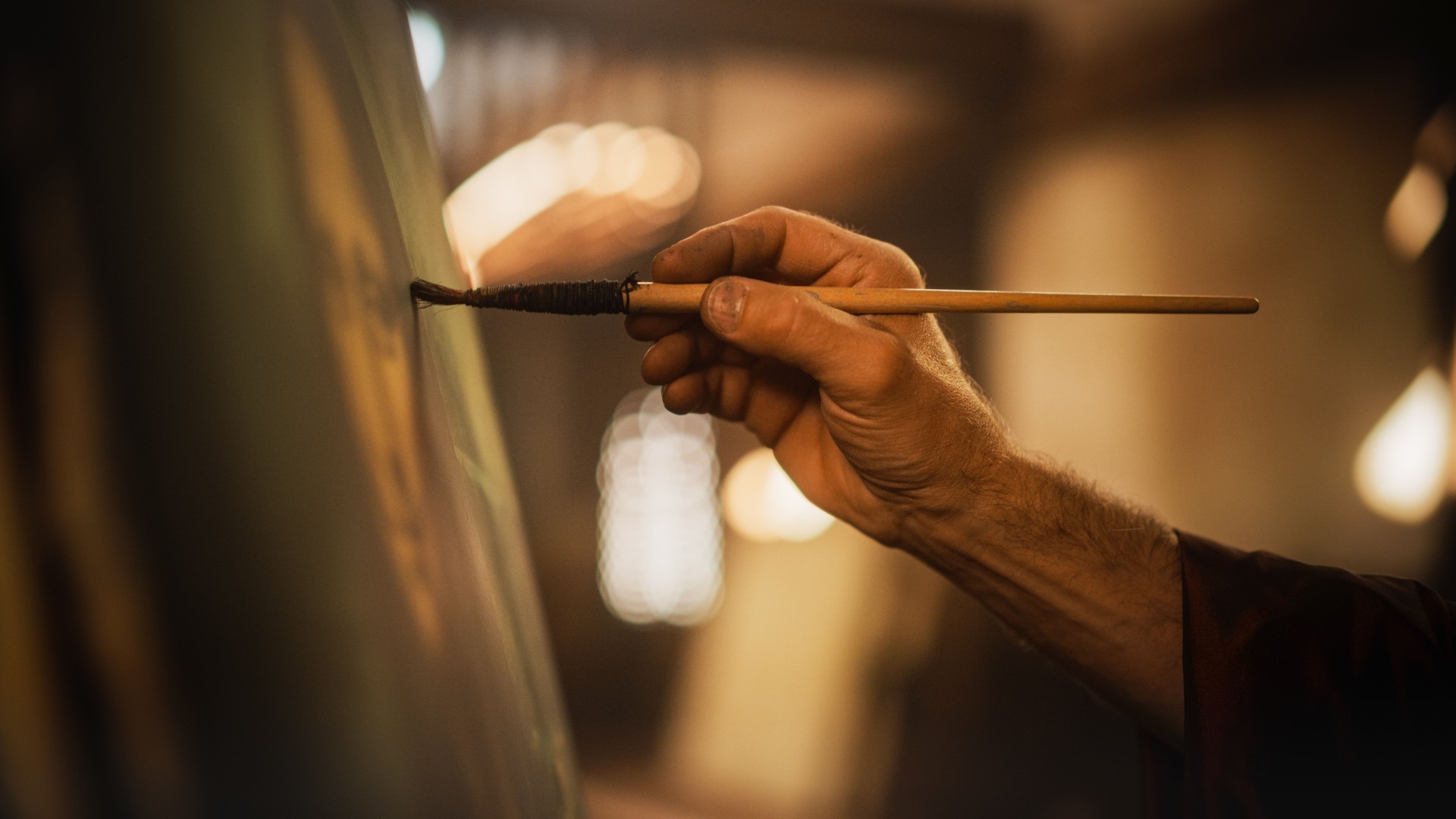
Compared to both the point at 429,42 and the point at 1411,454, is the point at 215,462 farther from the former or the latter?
the point at 429,42

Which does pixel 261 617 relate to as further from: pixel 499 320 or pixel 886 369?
pixel 499 320

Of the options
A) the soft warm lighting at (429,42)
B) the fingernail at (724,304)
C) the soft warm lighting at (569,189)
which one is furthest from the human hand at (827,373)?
the soft warm lighting at (429,42)

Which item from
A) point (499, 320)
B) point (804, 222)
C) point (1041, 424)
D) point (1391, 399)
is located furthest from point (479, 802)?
point (499, 320)

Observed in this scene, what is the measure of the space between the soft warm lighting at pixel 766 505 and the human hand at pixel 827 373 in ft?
5.59

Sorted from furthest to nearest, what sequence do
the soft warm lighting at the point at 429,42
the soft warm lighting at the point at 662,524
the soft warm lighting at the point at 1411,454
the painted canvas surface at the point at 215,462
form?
the soft warm lighting at the point at 662,524 < the soft warm lighting at the point at 429,42 < the soft warm lighting at the point at 1411,454 < the painted canvas surface at the point at 215,462

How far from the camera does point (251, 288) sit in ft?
0.70

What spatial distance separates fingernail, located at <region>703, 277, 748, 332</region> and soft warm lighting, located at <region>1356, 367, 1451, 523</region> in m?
1.78

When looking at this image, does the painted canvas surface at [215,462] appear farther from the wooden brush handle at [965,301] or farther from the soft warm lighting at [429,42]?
the soft warm lighting at [429,42]

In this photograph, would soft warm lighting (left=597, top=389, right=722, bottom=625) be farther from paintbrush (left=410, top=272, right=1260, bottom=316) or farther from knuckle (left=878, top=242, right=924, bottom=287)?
paintbrush (left=410, top=272, right=1260, bottom=316)

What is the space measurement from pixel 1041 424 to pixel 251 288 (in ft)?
7.49

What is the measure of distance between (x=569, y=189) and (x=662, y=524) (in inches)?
41.8

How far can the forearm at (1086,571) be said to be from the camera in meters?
0.60

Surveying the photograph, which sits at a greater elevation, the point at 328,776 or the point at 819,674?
the point at 328,776

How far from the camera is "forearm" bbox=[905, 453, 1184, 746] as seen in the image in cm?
60
